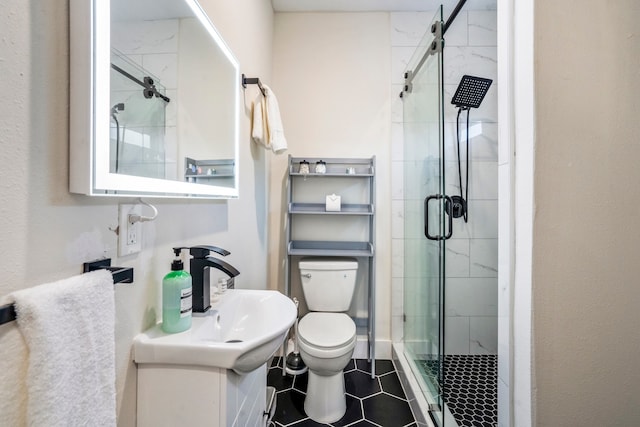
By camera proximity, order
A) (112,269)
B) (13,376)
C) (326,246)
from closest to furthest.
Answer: (13,376), (112,269), (326,246)

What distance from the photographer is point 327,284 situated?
1.85 meters

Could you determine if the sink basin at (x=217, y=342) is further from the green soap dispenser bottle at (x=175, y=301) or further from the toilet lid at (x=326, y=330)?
the toilet lid at (x=326, y=330)

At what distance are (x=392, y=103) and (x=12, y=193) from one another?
2153mm

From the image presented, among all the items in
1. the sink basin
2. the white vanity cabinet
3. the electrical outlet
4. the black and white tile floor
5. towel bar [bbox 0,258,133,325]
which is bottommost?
the black and white tile floor

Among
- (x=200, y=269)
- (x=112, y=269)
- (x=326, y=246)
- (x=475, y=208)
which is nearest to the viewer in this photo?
(x=112, y=269)

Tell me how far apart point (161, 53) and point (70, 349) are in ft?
2.56

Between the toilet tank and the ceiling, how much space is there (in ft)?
6.55

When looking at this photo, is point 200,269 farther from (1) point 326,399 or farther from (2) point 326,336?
(1) point 326,399

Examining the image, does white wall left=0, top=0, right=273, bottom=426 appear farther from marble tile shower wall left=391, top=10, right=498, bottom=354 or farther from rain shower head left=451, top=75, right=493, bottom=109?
rain shower head left=451, top=75, right=493, bottom=109

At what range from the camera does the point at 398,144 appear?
2.06 metres

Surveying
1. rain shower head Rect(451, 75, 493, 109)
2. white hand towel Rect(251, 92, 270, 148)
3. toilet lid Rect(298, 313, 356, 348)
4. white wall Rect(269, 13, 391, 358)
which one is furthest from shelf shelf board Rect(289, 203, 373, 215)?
rain shower head Rect(451, 75, 493, 109)

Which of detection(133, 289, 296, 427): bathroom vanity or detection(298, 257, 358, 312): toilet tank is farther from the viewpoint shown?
detection(298, 257, 358, 312): toilet tank

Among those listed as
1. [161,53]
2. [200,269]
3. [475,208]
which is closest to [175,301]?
[200,269]

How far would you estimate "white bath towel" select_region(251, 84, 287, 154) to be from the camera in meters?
1.47
